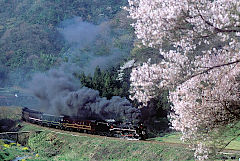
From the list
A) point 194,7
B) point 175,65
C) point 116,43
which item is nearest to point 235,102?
point 175,65

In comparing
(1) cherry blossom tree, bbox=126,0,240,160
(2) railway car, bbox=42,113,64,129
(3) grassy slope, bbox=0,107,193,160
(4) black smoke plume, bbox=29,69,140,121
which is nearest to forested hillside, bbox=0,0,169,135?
(4) black smoke plume, bbox=29,69,140,121

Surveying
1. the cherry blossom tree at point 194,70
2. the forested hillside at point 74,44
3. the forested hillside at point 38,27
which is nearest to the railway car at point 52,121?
the forested hillside at point 74,44

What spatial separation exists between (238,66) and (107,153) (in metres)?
8.50

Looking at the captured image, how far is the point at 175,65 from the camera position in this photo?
7.91 metres

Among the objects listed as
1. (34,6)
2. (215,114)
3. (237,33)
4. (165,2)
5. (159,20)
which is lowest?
(215,114)

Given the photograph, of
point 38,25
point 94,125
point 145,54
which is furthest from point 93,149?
point 38,25

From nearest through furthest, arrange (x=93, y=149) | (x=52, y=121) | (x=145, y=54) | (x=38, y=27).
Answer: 1. (x=93, y=149)
2. (x=52, y=121)
3. (x=145, y=54)
4. (x=38, y=27)

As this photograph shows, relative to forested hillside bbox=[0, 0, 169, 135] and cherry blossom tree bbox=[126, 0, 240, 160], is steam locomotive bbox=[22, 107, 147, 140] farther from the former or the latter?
cherry blossom tree bbox=[126, 0, 240, 160]

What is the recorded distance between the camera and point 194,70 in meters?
7.57

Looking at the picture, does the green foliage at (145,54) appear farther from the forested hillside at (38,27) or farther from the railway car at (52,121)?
the railway car at (52,121)

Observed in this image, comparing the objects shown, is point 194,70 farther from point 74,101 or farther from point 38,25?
point 38,25

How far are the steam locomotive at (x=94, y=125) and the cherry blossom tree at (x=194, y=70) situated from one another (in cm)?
767

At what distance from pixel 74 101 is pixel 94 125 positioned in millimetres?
3051

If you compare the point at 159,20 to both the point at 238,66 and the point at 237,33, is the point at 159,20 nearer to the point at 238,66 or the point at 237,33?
the point at 237,33
